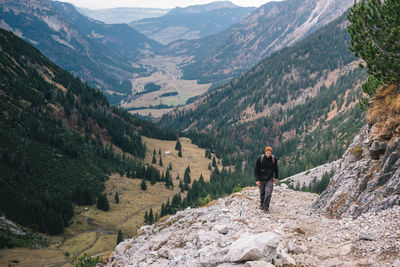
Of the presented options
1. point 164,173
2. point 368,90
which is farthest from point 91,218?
point 368,90

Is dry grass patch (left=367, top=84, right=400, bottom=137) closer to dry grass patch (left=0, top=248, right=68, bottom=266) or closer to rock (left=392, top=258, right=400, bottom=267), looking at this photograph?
rock (left=392, top=258, right=400, bottom=267)

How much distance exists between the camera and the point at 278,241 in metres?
15.1

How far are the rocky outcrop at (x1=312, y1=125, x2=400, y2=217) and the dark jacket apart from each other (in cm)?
562

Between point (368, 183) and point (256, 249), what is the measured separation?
13419 millimetres

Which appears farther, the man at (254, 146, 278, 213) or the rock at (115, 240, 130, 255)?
the rock at (115, 240, 130, 255)

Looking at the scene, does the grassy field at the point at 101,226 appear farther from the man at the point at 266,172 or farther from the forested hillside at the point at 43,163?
the man at the point at 266,172

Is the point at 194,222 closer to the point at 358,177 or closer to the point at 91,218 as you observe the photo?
the point at 358,177

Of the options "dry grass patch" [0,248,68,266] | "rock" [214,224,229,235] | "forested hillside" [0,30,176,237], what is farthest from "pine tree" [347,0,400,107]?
"forested hillside" [0,30,176,237]

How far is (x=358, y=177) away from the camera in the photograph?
85.4 feet

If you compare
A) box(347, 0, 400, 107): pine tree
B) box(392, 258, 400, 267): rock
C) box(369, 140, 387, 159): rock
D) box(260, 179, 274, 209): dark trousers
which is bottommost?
box(260, 179, 274, 209): dark trousers

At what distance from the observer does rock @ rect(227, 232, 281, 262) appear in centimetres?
1455

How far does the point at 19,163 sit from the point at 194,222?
4977 inches

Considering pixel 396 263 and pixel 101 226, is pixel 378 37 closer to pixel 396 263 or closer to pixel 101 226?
pixel 396 263

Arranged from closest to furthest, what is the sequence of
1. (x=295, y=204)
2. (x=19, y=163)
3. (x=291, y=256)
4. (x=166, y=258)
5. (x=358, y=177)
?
(x=291, y=256), (x=166, y=258), (x=358, y=177), (x=295, y=204), (x=19, y=163)
